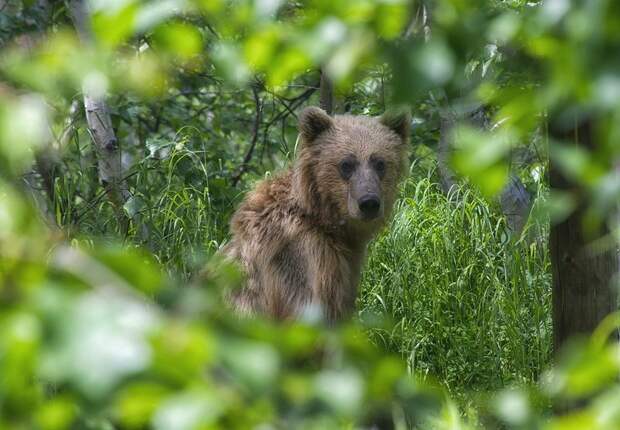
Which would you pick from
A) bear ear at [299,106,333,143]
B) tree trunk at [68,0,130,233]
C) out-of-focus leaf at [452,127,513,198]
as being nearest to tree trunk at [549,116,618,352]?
out-of-focus leaf at [452,127,513,198]

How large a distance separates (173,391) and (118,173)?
5.99 m

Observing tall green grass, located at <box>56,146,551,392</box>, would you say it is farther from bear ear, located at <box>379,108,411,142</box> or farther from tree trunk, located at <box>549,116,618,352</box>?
tree trunk, located at <box>549,116,618,352</box>

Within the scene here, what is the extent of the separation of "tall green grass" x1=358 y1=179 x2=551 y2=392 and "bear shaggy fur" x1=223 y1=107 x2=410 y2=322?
37cm

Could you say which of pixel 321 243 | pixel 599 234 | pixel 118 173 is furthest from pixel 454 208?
pixel 599 234

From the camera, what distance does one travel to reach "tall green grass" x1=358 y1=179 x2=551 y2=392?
5.97 m

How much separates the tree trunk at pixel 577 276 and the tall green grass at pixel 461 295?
2.14 m

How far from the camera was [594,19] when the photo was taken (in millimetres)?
1464

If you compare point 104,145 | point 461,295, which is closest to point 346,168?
point 461,295

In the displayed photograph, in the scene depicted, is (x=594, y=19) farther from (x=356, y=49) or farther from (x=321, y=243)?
(x=321, y=243)

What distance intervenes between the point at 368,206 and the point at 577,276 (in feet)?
7.34

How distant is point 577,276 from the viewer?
12.2ft

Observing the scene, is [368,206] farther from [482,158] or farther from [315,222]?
[482,158]

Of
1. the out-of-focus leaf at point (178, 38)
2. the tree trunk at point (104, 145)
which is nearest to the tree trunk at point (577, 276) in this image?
the out-of-focus leaf at point (178, 38)

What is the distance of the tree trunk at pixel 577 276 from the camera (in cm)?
363
